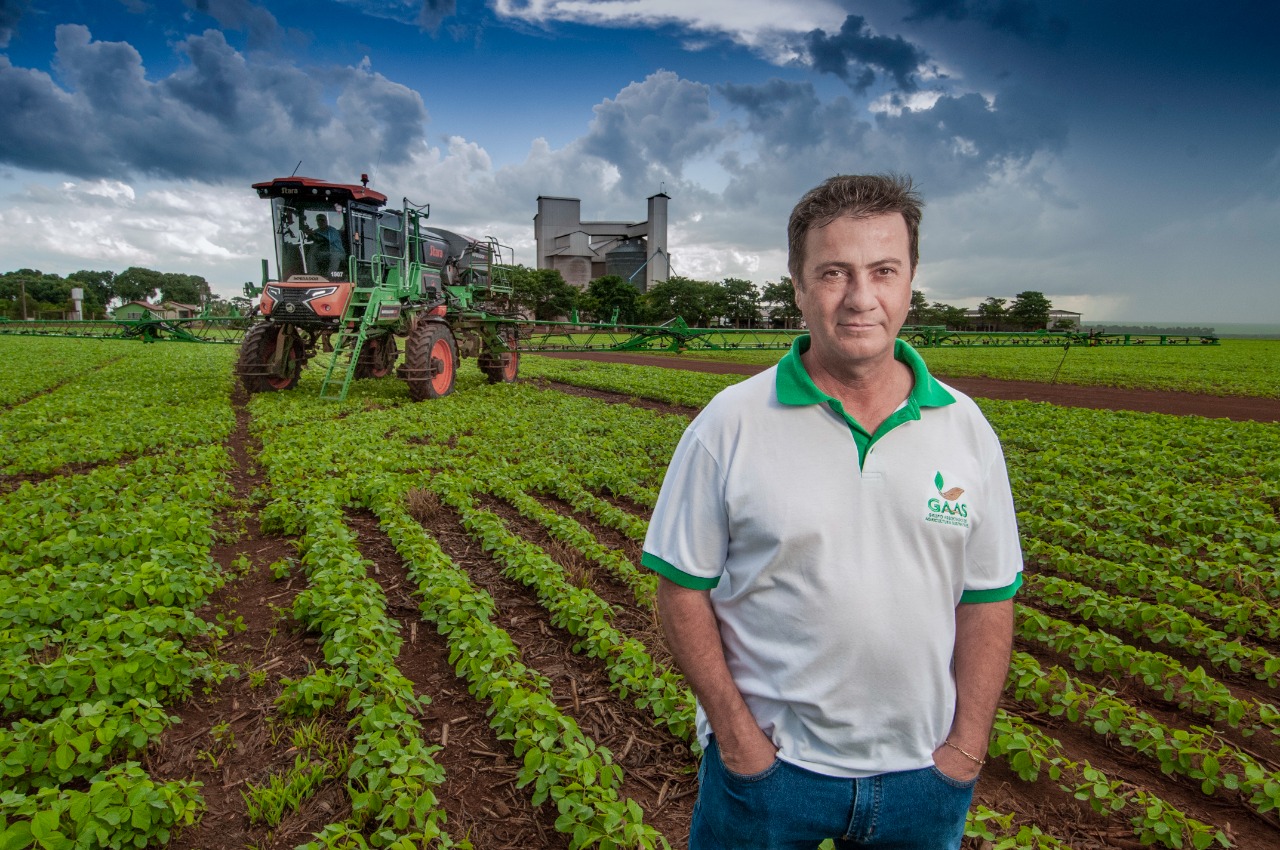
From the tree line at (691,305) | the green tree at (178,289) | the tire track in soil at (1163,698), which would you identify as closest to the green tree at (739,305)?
the tree line at (691,305)

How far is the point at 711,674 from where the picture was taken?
5.25 ft

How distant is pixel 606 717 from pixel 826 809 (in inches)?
99.5

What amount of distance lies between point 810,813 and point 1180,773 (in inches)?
125

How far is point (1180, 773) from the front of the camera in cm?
358

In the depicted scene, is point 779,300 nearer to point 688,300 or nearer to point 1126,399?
point 688,300

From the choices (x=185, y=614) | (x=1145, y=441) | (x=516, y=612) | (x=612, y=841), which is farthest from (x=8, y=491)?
(x=1145, y=441)

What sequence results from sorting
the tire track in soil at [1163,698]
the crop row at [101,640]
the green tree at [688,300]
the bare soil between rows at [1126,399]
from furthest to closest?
the green tree at [688,300] < the bare soil between rows at [1126,399] < the tire track in soil at [1163,698] < the crop row at [101,640]

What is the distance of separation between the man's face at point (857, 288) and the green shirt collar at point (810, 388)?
8cm

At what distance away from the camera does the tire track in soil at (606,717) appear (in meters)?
3.31

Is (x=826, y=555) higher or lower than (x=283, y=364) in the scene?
higher

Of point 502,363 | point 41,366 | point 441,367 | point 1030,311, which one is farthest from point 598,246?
point 441,367

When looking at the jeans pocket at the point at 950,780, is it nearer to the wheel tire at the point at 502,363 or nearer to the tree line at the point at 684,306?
the wheel tire at the point at 502,363

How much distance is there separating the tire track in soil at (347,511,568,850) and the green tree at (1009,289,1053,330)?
80.0 metres

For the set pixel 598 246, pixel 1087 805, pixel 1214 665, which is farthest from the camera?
pixel 598 246
